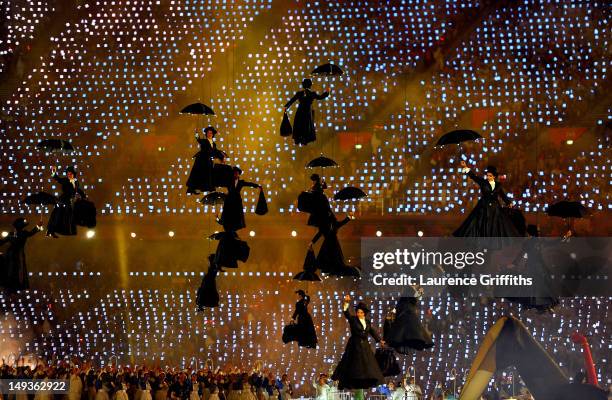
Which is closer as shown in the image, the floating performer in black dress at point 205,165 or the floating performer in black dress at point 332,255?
the floating performer in black dress at point 205,165

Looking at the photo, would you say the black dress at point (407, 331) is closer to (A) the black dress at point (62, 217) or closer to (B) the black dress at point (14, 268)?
(A) the black dress at point (62, 217)

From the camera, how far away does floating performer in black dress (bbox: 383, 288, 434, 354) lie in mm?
9758

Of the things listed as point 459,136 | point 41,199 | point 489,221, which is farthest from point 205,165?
point 489,221

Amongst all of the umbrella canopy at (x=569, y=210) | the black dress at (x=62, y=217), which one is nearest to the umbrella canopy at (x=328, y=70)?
the umbrella canopy at (x=569, y=210)

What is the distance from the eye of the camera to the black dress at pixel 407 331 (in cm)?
976

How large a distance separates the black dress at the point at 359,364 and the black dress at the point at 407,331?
1.01 metres

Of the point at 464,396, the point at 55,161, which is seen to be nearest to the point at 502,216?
the point at 464,396

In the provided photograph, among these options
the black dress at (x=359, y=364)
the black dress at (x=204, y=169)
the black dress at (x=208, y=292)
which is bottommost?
the black dress at (x=359, y=364)

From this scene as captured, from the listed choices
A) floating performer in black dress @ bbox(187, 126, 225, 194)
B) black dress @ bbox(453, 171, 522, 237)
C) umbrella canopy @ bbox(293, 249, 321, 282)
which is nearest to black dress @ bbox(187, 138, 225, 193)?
floating performer in black dress @ bbox(187, 126, 225, 194)

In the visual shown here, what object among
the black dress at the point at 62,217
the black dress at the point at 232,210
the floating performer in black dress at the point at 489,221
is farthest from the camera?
the black dress at the point at 62,217

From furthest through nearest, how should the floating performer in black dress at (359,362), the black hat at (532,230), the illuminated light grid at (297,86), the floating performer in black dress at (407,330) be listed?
the illuminated light grid at (297,86), the black hat at (532,230), the floating performer in black dress at (407,330), the floating performer in black dress at (359,362)

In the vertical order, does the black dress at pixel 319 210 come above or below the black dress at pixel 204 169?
below

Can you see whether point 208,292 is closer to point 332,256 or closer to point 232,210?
point 232,210

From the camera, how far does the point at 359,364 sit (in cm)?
862
